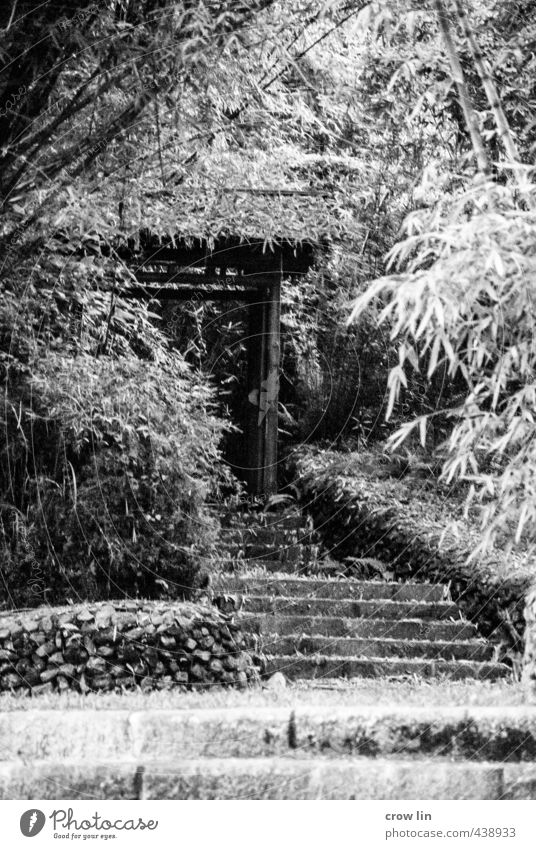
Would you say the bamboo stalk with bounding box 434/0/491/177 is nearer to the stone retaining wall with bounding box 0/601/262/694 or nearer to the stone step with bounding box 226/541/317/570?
the stone retaining wall with bounding box 0/601/262/694

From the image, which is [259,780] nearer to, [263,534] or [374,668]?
[374,668]

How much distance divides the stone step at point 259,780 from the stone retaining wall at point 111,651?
5.47 ft

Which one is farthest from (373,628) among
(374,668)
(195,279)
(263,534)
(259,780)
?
(195,279)

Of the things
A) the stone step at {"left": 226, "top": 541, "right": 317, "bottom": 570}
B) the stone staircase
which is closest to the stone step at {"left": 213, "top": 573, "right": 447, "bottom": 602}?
the stone staircase

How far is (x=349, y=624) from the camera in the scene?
6.43 meters

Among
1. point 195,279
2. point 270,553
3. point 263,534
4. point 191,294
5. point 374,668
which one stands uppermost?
point 195,279

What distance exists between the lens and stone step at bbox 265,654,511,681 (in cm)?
593

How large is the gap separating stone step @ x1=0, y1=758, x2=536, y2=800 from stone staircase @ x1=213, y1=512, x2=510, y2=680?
2382 millimetres

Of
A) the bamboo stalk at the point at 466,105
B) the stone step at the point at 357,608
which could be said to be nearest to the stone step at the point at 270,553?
the stone step at the point at 357,608

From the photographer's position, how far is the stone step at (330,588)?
22.6 ft

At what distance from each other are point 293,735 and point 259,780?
233mm

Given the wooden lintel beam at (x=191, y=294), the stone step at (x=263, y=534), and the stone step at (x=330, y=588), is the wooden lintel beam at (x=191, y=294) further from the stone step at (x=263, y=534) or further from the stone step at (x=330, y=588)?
the stone step at (x=330, y=588)

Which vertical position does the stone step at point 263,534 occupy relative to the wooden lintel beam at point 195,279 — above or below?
below

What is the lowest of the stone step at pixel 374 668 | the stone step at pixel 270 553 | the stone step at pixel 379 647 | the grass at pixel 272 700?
the stone step at pixel 374 668
